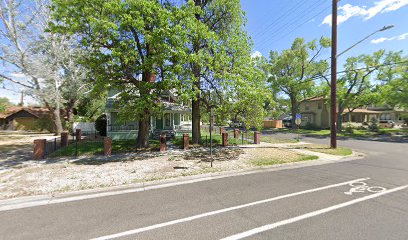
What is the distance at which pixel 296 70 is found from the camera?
33094 mm

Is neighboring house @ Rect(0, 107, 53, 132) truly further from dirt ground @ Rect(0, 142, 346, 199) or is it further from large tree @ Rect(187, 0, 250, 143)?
large tree @ Rect(187, 0, 250, 143)

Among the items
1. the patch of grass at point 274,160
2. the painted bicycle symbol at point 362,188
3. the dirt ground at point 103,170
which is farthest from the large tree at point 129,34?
the painted bicycle symbol at point 362,188

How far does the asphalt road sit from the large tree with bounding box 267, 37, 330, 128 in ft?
88.5

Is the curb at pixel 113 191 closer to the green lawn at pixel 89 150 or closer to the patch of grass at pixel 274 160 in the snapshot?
the patch of grass at pixel 274 160

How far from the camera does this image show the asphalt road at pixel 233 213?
11.6 ft

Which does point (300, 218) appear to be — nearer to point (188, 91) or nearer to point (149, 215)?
point (149, 215)

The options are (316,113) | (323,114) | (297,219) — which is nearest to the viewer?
(297,219)

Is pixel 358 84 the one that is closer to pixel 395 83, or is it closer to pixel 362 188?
pixel 395 83

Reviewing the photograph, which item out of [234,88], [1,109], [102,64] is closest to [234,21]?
[234,88]

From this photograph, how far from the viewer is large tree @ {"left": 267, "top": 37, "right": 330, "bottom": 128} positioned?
3009 cm

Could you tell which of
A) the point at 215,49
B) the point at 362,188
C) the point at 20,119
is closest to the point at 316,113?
the point at 215,49

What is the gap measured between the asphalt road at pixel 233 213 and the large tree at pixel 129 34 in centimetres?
Result: 545

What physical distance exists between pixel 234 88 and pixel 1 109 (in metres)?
40.5

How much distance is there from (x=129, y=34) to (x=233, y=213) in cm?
998
